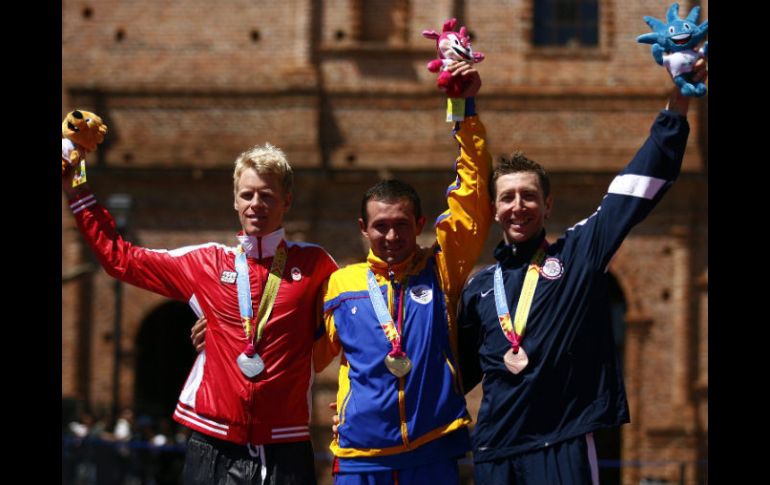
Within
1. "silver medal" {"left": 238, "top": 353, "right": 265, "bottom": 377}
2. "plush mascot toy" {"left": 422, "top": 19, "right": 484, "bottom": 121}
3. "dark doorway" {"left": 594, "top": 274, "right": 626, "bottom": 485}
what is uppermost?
"plush mascot toy" {"left": 422, "top": 19, "right": 484, "bottom": 121}

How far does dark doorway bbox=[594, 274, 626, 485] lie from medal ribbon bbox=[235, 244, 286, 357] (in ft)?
43.9

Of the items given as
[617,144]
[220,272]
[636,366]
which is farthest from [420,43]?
[220,272]

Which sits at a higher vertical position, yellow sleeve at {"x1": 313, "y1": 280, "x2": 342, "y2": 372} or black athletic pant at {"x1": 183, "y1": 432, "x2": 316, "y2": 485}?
yellow sleeve at {"x1": 313, "y1": 280, "x2": 342, "y2": 372}

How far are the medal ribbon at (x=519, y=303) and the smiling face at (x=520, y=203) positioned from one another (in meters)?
0.12

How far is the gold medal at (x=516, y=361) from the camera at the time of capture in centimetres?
570

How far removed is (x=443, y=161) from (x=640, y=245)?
3224 millimetres

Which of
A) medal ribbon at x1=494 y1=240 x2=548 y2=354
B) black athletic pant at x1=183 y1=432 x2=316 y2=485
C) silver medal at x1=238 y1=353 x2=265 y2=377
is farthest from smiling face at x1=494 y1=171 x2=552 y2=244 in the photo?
black athletic pant at x1=183 y1=432 x2=316 y2=485

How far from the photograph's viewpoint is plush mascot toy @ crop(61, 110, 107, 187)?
256 inches

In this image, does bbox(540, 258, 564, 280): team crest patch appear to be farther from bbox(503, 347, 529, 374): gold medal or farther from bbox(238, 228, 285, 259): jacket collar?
bbox(238, 228, 285, 259): jacket collar

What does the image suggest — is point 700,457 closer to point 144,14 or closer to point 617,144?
point 617,144

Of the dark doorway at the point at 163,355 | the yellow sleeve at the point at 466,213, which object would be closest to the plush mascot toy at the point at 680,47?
the yellow sleeve at the point at 466,213

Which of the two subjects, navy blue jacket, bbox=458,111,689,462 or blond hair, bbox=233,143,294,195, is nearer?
navy blue jacket, bbox=458,111,689,462

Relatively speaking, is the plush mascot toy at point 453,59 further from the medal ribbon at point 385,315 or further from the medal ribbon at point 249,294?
the medal ribbon at point 249,294

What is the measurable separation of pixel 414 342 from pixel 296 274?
0.76 meters
